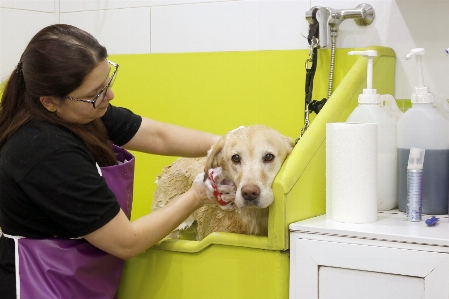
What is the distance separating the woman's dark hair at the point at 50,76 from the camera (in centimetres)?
140

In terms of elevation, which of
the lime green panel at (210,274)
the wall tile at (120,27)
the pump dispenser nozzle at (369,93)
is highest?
the wall tile at (120,27)

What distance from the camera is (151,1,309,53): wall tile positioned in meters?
2.15

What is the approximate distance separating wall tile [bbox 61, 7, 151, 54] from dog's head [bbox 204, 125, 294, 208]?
100 centimetres

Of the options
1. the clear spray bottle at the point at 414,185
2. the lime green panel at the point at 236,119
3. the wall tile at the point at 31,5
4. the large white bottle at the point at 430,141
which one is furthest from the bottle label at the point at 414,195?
the wall tile at the point at 31,5

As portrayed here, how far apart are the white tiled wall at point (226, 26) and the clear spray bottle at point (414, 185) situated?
41cm

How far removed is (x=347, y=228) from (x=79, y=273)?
67 cm

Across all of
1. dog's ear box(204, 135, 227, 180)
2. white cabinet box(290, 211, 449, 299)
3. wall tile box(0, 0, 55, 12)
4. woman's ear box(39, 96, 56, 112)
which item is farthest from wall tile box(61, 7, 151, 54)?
white cabinet box(290, 211, 449, 299)

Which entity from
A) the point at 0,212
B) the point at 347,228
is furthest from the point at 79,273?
the point at 347,228

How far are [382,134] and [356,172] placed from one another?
228mm

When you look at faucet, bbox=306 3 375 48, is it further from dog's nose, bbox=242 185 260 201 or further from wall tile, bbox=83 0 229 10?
dog's nose, bbox=242 185 260 201

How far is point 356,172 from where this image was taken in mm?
1477

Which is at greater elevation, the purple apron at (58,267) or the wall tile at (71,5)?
the wall tile at (71,5)

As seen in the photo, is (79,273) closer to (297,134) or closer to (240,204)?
(240,204)

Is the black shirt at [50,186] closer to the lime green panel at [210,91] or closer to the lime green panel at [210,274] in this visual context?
the lime green panel at [210,274]
